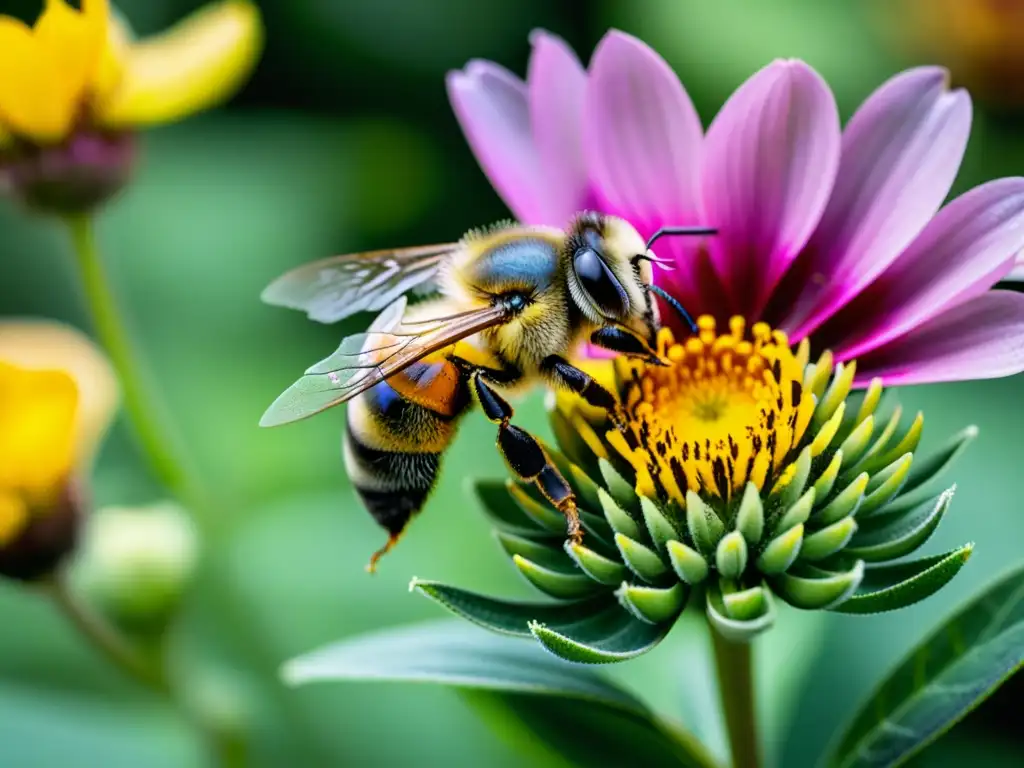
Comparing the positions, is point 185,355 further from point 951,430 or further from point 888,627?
point 888,627

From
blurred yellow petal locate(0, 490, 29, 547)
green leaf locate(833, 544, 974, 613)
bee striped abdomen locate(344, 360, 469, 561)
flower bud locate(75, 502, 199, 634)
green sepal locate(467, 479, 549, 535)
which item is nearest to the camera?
green leaf locate(833, 544, 974, 613)

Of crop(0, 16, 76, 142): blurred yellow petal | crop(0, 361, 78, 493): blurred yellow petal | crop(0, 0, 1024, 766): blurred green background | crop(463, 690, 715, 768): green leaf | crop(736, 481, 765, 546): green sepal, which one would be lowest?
crop(0, 0, 1024, 766): blurred green background

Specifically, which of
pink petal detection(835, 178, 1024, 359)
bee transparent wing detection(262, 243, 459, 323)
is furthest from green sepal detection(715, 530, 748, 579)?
bee transparent wing detection(262, 243, 459, 323)

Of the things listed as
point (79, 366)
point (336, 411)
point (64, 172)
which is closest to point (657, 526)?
point (64, 172)

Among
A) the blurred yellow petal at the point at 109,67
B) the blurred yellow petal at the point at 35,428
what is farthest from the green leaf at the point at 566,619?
the blurred yellow petal at the point at 109,67

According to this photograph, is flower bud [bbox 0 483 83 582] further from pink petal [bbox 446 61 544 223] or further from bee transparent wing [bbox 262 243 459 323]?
pink petal [bbox 446 61 544 223]

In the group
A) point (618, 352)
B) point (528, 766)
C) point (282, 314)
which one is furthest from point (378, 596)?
point (618, 352)

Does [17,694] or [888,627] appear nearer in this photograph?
[888,627]
